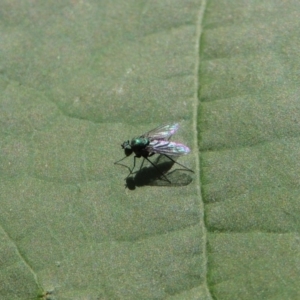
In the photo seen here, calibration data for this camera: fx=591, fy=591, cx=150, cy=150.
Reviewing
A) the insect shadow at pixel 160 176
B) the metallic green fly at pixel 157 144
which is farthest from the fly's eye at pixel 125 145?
the insect shadow at pixel 160 176

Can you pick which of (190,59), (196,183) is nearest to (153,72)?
(190,59)

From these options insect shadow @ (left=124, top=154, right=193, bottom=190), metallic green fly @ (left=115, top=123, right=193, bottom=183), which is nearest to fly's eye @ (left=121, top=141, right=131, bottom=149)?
metallic green fly @ (left=115, top=123, right=193, bottom=183)

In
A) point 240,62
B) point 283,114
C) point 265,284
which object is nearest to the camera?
point 265,284

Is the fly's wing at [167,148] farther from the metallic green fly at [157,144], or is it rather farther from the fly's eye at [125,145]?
the fly's eye at [125,145]

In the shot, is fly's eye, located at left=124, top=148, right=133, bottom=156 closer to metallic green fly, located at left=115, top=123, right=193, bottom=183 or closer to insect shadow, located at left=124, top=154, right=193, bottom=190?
metallic green fly, located at left=115, top=123, right=193, bottom=183

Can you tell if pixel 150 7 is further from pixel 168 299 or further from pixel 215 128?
pixel 168 299

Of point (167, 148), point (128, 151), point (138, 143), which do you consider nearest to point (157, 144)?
point (167, 148)

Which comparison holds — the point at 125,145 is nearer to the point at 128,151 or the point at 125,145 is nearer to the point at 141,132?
the point at 128,151
